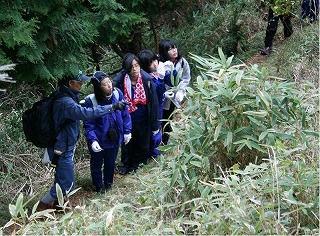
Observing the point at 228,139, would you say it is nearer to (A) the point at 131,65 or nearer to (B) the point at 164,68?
(A) the point at 131,65

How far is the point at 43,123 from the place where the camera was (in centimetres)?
599

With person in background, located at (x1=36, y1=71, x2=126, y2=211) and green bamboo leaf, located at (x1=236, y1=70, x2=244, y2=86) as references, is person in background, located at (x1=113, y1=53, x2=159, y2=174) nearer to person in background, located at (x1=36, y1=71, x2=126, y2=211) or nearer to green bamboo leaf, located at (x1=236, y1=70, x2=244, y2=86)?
person in background, located at (x1=36, y1=71, x2=126, y2=211)

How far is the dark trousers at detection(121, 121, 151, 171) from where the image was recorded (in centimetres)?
734

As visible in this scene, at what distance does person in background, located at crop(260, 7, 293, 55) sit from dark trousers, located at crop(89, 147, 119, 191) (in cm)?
514

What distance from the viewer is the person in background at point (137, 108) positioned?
273 inches

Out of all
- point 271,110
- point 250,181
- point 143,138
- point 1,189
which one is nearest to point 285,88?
point 271,110

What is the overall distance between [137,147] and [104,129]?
3.72 feet

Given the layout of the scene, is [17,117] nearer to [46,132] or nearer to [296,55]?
[46,132]

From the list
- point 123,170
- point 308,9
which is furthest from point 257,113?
point 308,9

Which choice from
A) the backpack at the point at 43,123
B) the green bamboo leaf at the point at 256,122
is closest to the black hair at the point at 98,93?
the backpack at the point at 43,123

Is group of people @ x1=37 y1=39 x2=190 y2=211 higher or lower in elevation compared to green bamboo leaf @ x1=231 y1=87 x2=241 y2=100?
lower

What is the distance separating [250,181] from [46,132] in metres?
2.95

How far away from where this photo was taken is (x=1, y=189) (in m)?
7.34

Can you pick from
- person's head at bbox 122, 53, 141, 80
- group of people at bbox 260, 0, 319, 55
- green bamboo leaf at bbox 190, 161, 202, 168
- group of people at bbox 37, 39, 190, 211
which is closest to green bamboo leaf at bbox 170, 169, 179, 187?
green bamboo leaf at bbox 190, 161, 202, 168
